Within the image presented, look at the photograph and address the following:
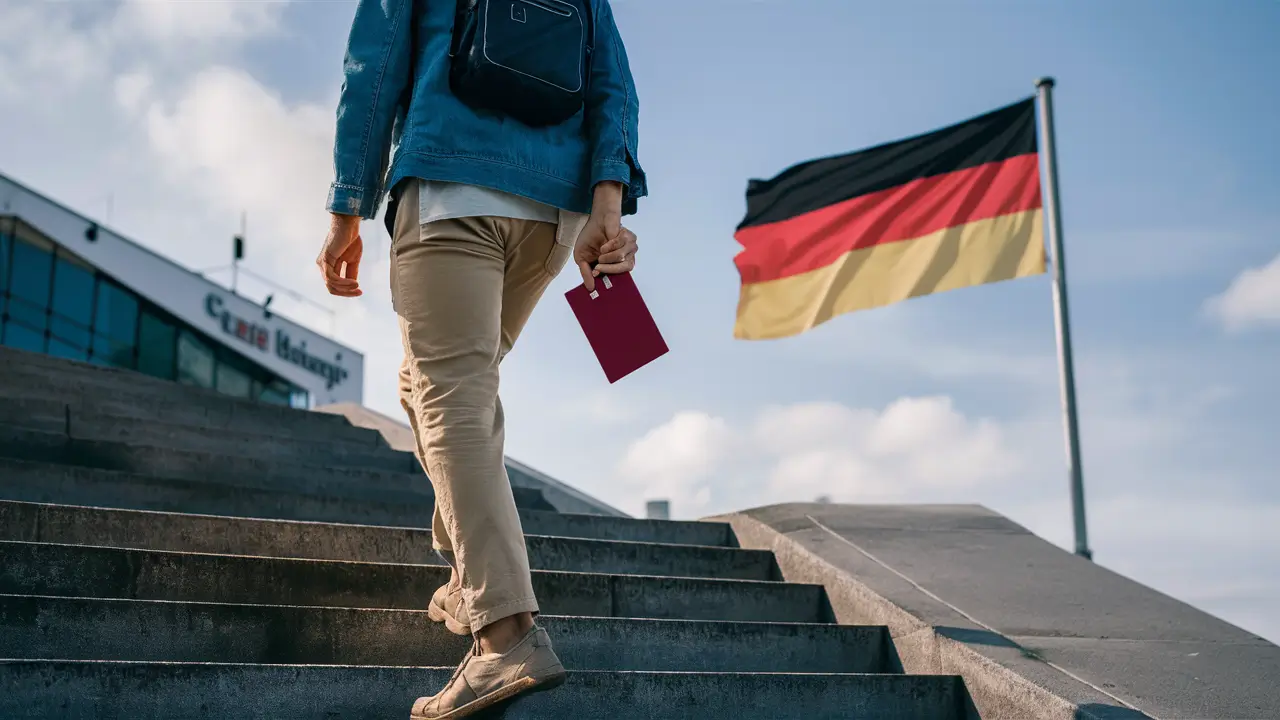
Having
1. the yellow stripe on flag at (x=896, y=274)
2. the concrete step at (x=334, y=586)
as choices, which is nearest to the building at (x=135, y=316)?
the yellow stripe on flag at (x=896, y=274)

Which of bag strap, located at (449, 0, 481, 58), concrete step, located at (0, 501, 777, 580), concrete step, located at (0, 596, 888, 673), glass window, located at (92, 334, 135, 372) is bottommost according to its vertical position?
concrete step, located at (0, 596, 888, 673)

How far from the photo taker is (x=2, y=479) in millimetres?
4250

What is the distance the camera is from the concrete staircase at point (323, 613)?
8.89 ft

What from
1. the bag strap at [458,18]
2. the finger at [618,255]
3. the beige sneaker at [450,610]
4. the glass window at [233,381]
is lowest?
the beige sneaker at [450,610]

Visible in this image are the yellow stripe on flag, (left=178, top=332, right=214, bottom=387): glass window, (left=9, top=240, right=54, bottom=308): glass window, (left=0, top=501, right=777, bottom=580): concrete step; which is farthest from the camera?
(left=178, top=332, right=214, bottom=387): glass window

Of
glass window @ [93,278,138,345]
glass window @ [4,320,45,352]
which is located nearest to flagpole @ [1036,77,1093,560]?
glass window @ [4,320,45,352]

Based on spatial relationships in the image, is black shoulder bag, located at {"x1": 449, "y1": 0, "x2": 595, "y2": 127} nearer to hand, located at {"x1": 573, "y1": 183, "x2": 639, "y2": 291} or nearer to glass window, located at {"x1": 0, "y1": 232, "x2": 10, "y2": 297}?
hand, located at {"x1": 573, "y1": 183, "x2": 639, "y2": 291}

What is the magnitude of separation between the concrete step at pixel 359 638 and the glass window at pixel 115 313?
2376 cm

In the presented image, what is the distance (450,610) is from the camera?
3.07 m

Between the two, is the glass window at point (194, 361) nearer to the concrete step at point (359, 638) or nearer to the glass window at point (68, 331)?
the glass window at point (68, 331)

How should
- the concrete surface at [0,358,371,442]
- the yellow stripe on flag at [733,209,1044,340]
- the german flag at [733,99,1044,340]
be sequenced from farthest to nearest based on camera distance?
the german flag at [733,99,1044,340], the yellow stripe on flag at [733,209,1044,340], the concrete surface at [0,358,371,442]

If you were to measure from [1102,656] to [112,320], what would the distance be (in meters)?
25.5

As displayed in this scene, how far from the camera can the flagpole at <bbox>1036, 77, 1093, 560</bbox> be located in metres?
5.77

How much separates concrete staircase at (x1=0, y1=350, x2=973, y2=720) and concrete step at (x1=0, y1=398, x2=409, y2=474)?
2.01 feet
